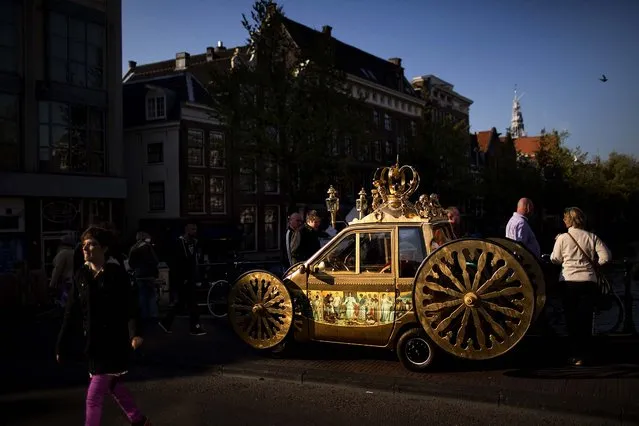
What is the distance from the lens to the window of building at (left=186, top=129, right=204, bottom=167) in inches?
1250

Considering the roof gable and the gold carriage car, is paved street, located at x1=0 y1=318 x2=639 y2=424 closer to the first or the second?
the gold carriage car

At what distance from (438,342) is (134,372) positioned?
381cm

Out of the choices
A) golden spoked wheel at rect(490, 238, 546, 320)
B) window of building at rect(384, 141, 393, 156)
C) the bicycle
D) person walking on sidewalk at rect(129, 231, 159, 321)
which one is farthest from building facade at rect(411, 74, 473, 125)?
golden spoked wheel at rect(490, 238, 546, 320)

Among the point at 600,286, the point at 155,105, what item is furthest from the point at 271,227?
the point at 600,286

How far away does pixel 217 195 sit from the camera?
32.9 meters

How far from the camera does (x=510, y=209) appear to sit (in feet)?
137

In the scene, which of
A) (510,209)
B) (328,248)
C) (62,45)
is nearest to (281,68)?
(62,45)

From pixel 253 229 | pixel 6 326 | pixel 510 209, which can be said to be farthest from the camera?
pixel 510 209

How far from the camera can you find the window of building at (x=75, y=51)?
21797mm

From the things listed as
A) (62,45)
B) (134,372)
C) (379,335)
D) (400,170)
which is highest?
(62,45)

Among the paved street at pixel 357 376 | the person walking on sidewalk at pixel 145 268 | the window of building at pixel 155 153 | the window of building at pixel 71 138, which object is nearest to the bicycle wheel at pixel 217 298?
the person walking on sidewalk at pixel 145 268

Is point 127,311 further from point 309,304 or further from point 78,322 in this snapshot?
point 309,304

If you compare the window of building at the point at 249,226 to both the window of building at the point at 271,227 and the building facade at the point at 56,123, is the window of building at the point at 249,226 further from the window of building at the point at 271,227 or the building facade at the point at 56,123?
the building facade at the point at 56,123

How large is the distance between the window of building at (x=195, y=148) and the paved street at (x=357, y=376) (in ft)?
77.7
